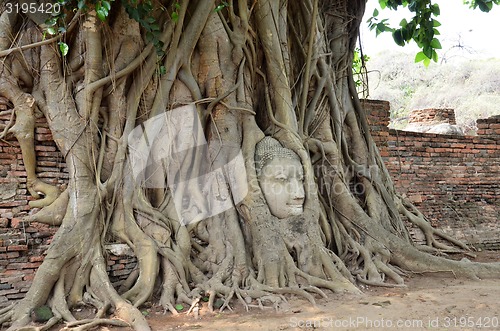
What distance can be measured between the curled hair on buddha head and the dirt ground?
1337 millimetres

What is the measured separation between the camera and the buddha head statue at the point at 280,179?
4543mm

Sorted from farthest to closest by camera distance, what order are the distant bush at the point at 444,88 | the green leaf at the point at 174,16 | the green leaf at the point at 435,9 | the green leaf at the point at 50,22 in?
1. the distant bush at the point at 444,88
2. the green leaf at the point at 435,9
3. the green leaf at the point at 174,16
4. the green leaf at the point at 50,22

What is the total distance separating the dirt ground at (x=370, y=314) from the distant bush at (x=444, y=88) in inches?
618

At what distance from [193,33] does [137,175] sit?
4.75 feet

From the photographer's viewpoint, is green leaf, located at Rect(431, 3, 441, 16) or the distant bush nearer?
green leaf, located at Rect(431, 3, 441, 16)

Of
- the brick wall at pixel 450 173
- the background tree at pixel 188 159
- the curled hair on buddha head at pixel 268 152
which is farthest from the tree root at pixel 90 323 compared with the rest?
the brick wall at pixel 450 173

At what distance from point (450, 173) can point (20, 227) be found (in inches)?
229

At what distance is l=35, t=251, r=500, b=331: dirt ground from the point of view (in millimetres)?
3330

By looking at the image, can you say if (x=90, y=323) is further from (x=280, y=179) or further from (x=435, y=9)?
(x=435, y=9)

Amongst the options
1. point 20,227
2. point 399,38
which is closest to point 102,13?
point 20,227

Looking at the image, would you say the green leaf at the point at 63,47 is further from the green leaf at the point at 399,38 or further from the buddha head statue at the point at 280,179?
the green leaf at the point at 399,38

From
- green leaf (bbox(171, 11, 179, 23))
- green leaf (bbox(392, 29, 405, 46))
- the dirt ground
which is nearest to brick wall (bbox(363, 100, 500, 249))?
green leaf (bbox(392, 29, 405, 46))

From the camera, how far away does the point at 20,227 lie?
405cm

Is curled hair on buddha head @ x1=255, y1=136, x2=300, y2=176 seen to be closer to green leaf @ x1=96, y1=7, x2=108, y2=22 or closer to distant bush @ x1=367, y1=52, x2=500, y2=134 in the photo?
green leaf @ x1=96, y1=7, x2=108, y2=22
